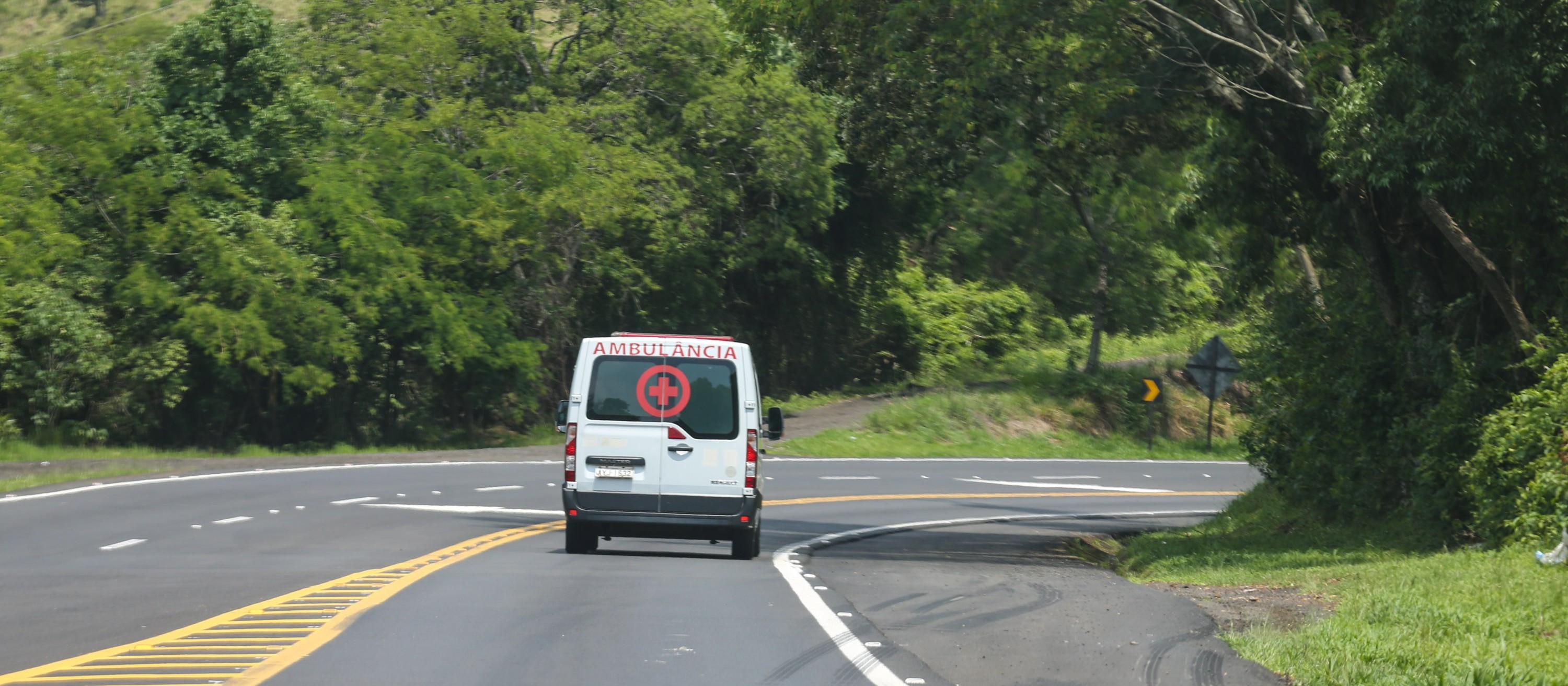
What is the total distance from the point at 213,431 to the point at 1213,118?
1004 inches

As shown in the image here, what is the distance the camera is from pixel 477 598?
37.2 ft

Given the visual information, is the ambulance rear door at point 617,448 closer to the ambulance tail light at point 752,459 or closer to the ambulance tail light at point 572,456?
the ambulance tail light at point 572,456

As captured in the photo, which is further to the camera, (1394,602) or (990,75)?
(990,75)

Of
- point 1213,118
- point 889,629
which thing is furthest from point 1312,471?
point 889,629

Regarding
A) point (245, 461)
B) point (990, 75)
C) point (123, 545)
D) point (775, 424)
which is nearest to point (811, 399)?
point (245, 461)

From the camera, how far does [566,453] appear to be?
15211 mm

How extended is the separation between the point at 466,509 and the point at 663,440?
7.51 metres

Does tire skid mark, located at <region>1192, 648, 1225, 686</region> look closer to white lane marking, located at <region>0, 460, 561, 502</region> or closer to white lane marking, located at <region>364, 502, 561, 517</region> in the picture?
white lane marking, located at <region>364, 502, 561, 517</region>

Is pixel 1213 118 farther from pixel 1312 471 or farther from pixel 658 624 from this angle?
pixel 658 624

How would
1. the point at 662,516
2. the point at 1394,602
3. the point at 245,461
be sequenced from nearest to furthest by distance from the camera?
the point at 1394,602 → the point at 662,516 → the point at 245,461

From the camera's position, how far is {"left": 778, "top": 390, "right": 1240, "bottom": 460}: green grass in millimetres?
39812

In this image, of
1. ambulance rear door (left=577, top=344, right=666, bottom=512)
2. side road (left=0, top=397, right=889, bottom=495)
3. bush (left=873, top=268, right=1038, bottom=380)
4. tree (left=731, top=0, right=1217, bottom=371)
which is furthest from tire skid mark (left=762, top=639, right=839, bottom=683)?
bush (left=873, top=268, right=1038, bottom=380)

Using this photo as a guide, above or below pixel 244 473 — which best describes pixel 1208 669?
above

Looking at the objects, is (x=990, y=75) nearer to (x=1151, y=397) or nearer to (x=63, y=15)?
(x=1151, y=397)
